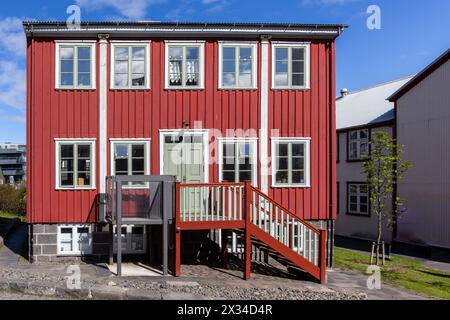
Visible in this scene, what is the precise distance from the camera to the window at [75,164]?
13.3m

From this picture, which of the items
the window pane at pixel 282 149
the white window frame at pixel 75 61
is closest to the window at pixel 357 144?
the window pane at pixel 282 149

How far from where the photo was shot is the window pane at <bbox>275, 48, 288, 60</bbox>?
13.9 metres

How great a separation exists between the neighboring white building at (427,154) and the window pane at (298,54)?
28.6ft

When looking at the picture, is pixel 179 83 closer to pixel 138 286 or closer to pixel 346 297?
pixel 138 286

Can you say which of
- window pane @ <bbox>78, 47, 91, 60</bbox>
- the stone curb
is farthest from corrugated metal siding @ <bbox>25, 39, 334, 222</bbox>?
the stone curb

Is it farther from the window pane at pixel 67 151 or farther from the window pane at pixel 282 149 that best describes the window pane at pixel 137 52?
the window pane at pixel 282 149

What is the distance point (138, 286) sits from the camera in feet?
32.3

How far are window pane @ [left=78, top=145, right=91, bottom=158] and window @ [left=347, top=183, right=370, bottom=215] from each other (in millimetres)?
15548

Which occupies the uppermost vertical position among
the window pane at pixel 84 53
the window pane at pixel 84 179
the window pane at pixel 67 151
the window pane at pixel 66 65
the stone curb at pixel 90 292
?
the window pane at pixel 84 53

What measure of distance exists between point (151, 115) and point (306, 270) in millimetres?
6789

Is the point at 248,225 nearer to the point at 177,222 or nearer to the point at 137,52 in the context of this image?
the point at 177,222

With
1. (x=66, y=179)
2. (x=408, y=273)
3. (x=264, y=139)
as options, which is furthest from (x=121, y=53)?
(x=408, y=273)

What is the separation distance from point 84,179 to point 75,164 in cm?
56

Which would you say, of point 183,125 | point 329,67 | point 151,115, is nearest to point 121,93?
point 151,115
